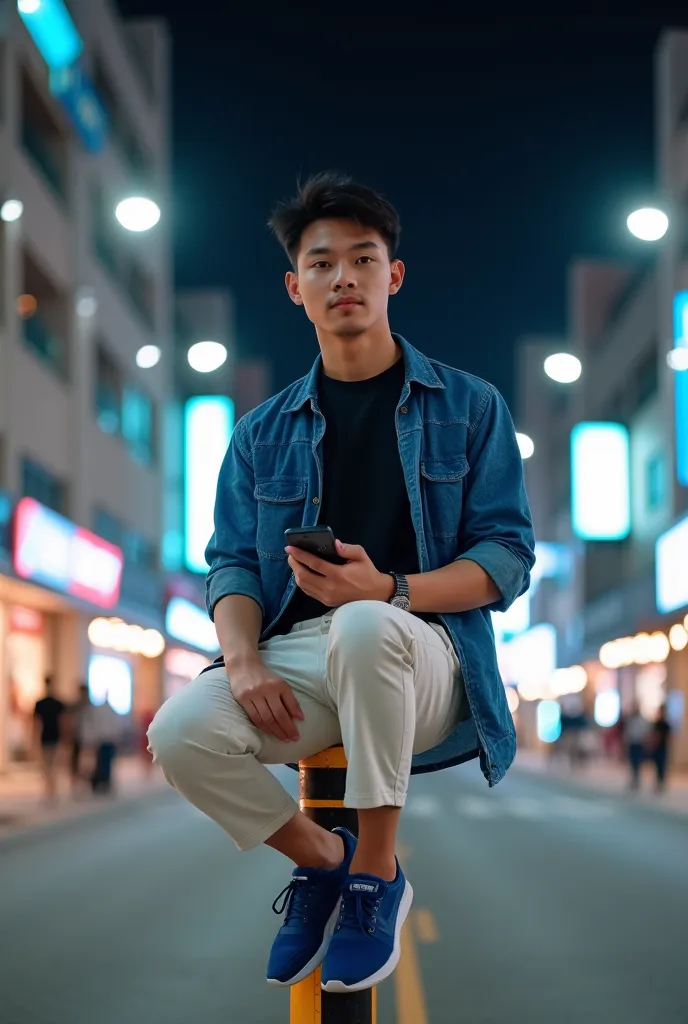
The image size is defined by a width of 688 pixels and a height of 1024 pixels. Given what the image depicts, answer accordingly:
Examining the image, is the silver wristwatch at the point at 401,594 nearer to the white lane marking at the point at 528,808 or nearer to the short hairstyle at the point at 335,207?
the short hairstyle at the point at 335,207

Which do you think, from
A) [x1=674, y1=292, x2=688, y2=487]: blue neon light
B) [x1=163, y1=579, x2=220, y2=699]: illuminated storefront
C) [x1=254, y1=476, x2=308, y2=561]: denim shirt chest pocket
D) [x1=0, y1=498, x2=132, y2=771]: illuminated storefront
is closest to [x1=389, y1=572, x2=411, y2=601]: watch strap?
[x1=254, y1=476, x2=308, y2=561]: denim shirt chest pocket

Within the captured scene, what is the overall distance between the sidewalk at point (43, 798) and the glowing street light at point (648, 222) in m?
9.01

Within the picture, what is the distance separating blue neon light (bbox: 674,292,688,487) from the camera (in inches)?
1238

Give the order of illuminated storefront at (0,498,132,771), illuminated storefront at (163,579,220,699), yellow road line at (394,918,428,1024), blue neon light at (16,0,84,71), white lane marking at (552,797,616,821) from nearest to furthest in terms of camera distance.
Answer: yellow road line at (394,918,428,1024), white lane marking at (552,797,616,821), illuminated storefront at (0,498,132,771), blue neon light at (16,0,84,71), illuminated storefront at (163,579,220,699)

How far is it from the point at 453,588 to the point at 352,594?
0.77 ft

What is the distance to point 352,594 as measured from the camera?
2938mm

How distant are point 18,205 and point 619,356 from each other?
31093 mm

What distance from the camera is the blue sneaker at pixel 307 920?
2938 mm

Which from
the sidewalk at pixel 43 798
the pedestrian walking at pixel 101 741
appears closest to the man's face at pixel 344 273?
the sidewalk at pixel 43 798

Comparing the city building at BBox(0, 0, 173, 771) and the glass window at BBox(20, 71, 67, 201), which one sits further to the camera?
the glass window at BBox(20, 71, 67, 201)

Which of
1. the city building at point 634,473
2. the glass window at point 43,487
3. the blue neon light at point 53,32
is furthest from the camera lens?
the city building at point 634,473

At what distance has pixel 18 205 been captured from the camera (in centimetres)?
2780

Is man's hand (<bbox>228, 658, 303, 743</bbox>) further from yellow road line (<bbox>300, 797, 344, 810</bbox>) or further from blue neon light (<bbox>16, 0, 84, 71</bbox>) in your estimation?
blue neon light (<bbox>16, 0, 84, 71</bbox>)

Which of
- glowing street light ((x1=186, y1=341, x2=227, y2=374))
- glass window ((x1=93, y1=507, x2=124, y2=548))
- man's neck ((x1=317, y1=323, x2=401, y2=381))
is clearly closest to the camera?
man's neck ((x1=317, y1=323, x2=401, y2=381))
